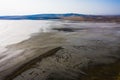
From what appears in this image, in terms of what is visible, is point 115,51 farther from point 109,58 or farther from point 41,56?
point 41,56

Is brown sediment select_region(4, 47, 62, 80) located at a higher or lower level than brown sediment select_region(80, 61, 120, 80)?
lower

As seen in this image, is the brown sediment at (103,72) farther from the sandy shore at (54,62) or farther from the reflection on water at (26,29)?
the reflection on water at (26,29)

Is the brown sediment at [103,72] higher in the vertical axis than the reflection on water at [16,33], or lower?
higher

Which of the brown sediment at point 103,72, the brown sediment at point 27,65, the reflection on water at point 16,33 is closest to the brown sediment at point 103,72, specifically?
the brown sediment at point 103,72

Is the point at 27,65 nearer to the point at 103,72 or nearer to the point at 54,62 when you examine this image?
the point at 54,62

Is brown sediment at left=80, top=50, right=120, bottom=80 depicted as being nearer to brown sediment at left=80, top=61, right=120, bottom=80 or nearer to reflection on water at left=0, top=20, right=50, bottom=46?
brown sediment at left=80, top=61, right=120, bottom=80

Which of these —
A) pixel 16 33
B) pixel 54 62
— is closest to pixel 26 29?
pixel 16 33

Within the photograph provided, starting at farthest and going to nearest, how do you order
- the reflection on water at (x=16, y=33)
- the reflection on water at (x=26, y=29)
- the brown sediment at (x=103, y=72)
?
the reflection on water at (x=26, y=29)
the reflection on water at (x=16, y=33)
the brown sediment at (x=103, y=72)

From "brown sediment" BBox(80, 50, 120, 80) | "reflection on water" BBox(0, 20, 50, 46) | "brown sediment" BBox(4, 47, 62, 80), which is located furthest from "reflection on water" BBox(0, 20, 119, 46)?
A: "brown sediment" BBox(80, 50, 120, 80)

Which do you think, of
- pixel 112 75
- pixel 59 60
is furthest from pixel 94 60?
pixel 112 75

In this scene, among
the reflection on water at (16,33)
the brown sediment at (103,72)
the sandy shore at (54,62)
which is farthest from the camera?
the reflection on water at (16,33)

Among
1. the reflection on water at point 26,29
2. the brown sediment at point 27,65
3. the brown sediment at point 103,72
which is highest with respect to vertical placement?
the brown sediment at point 103,72

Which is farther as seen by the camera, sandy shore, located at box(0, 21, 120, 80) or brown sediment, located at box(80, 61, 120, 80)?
sandy shore, located at box(0, 21, 120, 80)
